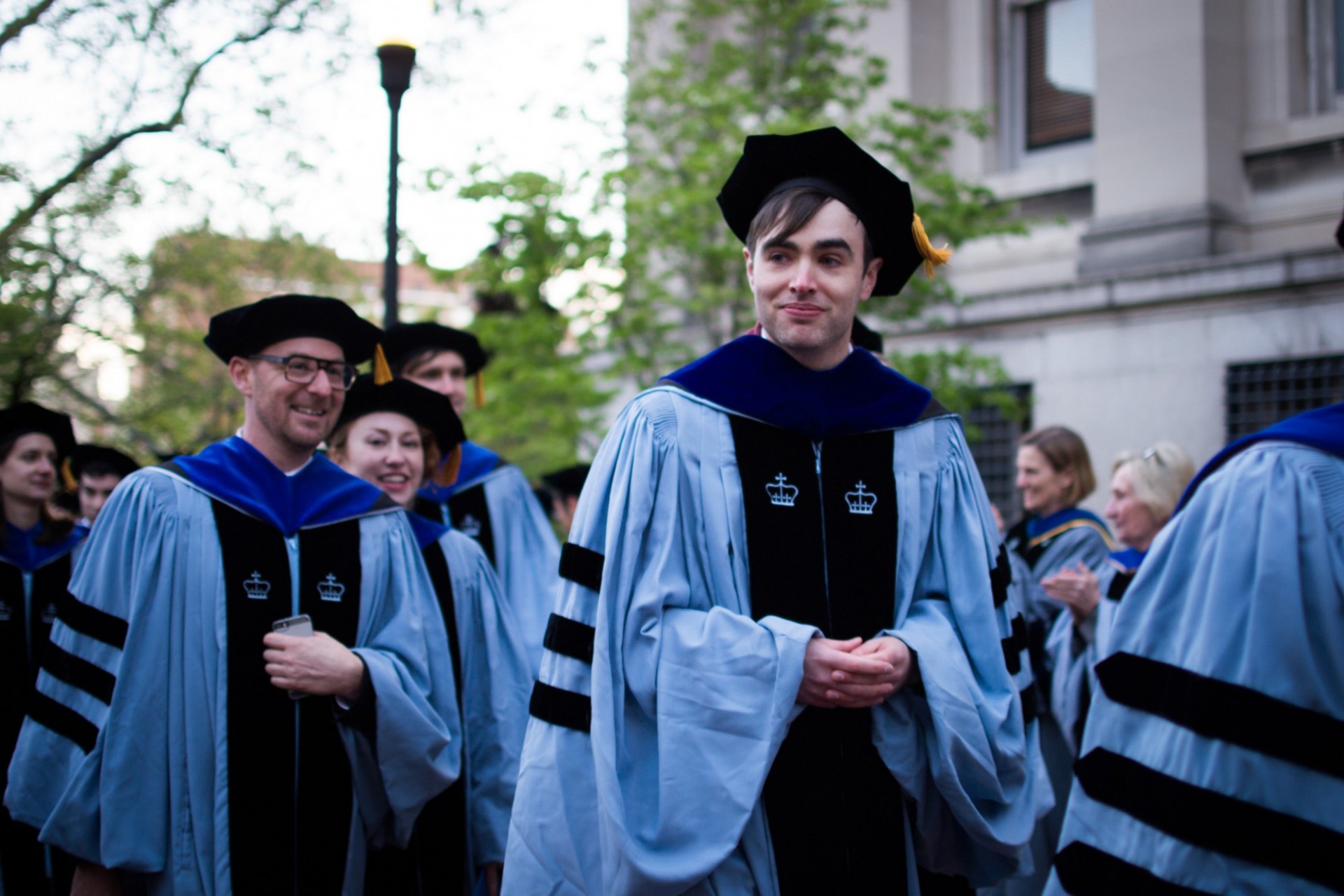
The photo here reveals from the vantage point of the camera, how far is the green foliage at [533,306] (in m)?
10.9

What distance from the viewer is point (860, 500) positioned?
3039 mm

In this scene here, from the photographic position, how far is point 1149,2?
1181 cm

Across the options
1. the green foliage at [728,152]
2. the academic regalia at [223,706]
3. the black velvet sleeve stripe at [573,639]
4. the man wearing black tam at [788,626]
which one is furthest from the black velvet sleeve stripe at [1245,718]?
the green foliage at [728,152]

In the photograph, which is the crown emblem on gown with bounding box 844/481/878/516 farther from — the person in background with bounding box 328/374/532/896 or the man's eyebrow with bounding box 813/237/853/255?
the person in background with bounding box 328/374/532/896

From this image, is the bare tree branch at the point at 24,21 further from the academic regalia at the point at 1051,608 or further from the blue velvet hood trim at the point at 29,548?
the academic regalia at the point at 1051,608

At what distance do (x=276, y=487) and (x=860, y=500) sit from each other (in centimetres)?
190

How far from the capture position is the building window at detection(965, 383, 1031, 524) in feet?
42.1

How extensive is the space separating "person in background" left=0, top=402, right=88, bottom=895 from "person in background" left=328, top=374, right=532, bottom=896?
4.78 ft

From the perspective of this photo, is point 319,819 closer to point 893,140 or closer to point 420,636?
point 420,636

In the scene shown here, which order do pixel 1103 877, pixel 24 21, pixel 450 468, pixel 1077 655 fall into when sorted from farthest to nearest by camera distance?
1. pixel 24 21
2. pixel 1077 655
3. pixel 450 468
4. pixel 1103 877

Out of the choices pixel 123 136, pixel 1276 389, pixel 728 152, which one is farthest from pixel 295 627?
pixel 1276 389

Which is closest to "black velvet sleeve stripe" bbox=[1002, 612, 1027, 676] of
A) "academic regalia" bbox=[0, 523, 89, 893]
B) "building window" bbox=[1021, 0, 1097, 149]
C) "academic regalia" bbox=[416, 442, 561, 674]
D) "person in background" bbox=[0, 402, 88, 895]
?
"academic regalia" bbox=[416, 442, 561, 674]

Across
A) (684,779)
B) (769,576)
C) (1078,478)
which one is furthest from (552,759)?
(1078,478)

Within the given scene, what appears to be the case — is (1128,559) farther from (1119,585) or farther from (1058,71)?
(1058,71)
